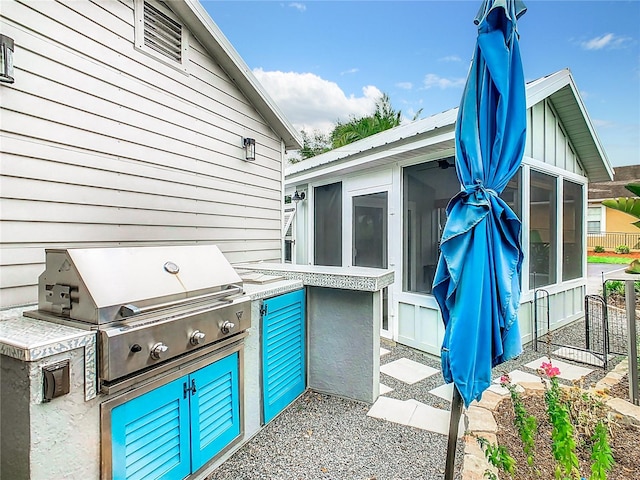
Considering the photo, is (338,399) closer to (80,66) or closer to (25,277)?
(25,277)

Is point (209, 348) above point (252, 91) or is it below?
below

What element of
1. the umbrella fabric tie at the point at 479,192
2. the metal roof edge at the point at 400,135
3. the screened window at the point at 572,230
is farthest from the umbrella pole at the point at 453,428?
the screened window at the point at 572,230

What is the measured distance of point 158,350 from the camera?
190cm

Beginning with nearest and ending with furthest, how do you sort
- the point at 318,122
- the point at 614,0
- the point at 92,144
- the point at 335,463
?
1. the point at 335,463
2. the point at 92,144
3. the point at 614,0
4. the point at 318,122

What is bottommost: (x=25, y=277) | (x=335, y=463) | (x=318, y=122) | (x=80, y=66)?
(x=335, y=463)

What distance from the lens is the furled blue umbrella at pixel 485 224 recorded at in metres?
1.88

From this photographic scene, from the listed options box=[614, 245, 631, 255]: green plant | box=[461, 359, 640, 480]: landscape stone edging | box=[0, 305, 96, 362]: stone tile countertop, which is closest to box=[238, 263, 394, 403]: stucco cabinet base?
box=[461, 359, 640, 480]: landscape stone edging

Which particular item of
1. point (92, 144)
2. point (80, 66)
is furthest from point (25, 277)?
point (80, 66)

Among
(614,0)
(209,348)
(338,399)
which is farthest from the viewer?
(614,0)

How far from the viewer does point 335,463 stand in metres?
2.57

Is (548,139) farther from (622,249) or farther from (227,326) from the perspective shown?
(622,249)

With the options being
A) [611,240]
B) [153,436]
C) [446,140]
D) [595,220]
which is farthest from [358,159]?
[611,240]

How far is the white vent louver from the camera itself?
10.6 ft

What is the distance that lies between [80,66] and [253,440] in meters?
3.32
